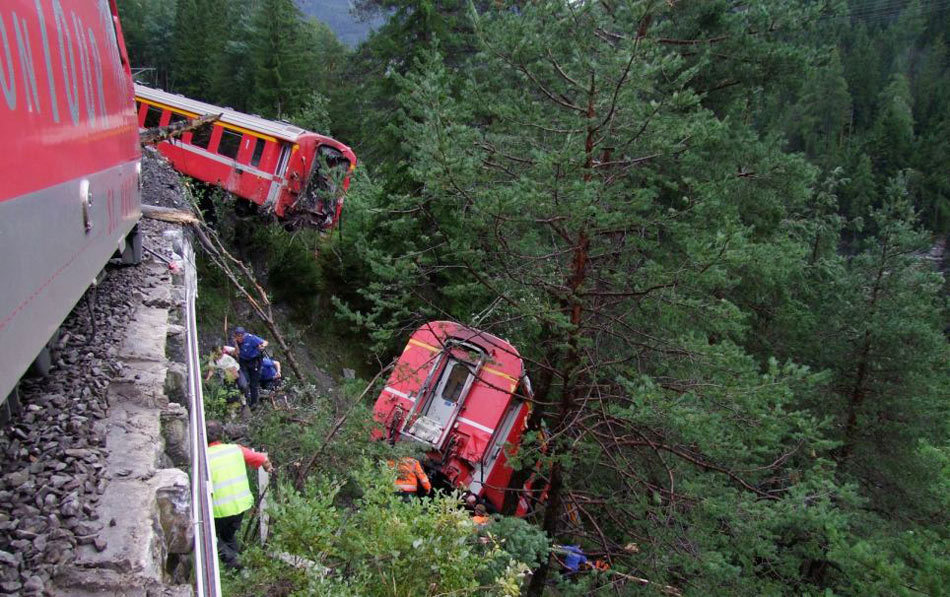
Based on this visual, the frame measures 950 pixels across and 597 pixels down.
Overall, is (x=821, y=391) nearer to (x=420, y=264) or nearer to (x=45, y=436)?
(x=420, y=264)

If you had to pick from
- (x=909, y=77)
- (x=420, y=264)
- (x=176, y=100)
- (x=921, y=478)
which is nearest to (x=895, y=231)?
(x=921, y=478)

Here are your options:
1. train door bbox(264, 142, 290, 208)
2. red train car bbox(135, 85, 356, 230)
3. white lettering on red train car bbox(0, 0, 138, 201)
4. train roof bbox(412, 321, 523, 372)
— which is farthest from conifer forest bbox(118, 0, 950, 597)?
train door bbox(264, 142, 290, 208)

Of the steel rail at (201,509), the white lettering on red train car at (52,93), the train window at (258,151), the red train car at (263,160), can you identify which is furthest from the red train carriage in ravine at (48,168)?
the train window at (258,151)

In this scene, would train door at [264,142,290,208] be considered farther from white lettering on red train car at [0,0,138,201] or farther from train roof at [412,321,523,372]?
white lettering on red train car at [0,0,138,201]

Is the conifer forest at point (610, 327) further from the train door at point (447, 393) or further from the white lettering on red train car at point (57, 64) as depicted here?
the white lettering on red train car at point (57, 64)

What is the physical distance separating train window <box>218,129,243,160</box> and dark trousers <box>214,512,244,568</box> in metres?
12.0

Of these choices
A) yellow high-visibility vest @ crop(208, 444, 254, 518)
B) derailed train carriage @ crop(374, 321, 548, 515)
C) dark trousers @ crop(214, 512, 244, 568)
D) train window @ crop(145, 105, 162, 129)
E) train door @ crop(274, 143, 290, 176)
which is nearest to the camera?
yellow high-visibility vest @ crop(208, 444, 254, 518)

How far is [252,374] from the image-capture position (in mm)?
9633

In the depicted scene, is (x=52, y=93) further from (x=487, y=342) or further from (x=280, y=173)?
(x=280, y=173)

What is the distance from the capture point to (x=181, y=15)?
44.2 meters

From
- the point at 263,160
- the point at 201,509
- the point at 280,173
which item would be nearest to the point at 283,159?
the point at 280,173

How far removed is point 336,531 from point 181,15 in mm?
49627

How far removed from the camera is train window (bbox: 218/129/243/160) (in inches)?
594

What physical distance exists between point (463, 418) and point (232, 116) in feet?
31.5
